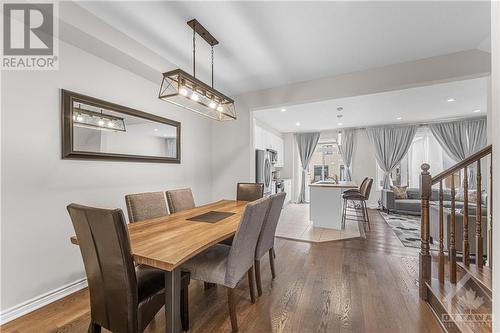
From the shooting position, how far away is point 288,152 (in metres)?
7.71

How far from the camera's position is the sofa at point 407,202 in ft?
17.3

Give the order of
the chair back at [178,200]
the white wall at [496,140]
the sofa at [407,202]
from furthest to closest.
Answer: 1. the sofa at [407,202]
2. the chair back at [178,200]
3. the white wall at [496,140]

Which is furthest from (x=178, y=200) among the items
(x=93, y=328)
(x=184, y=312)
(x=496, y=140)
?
(x=496, y=140)

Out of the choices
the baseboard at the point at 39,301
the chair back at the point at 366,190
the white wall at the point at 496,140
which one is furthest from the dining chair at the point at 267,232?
the chair back at the point at 366,190

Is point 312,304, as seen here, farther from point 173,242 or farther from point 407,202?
point 407,202

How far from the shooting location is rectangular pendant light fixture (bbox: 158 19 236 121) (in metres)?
1.85

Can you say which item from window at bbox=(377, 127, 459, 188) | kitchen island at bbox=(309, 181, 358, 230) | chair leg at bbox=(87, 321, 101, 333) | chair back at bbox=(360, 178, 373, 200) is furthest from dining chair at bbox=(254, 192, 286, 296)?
window at bbox=(377, 127, 459, 188)

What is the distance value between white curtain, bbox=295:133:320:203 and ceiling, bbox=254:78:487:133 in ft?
2.70

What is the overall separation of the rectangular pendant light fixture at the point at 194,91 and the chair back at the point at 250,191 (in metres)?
1.13

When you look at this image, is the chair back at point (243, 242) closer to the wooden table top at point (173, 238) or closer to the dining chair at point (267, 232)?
the wooden table top at point (173, 238)

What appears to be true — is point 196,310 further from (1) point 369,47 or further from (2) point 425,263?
(1) point 369,47

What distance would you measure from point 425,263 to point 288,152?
5.91 metres

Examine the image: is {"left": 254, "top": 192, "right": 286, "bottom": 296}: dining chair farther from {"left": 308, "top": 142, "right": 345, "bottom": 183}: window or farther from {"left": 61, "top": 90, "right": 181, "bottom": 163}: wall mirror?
{"left": 308, "top": 142, "right": 345, "bottom": 183}: window

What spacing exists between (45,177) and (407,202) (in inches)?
271
